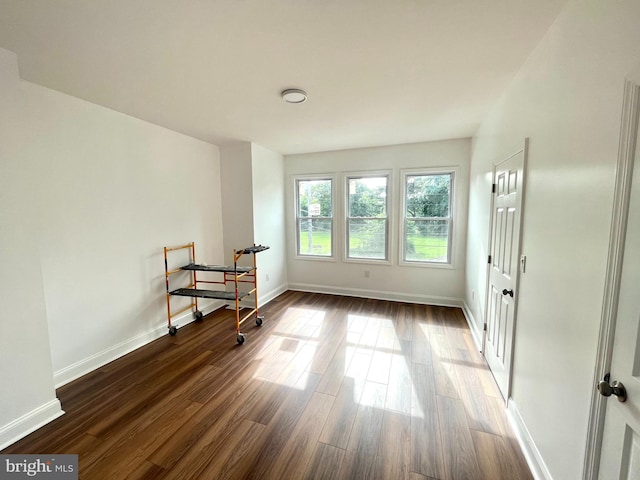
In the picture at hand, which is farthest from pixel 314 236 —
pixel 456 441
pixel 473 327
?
pixel 456 441

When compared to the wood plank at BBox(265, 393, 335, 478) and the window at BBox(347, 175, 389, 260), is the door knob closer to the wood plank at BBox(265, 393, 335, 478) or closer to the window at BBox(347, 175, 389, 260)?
the wood plank at BBox(265, 393, 335, 478)

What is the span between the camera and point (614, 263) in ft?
3.12

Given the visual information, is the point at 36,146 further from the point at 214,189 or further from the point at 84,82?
the point at 214,189

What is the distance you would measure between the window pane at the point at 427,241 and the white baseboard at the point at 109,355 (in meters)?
3.55

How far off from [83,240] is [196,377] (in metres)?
1.65

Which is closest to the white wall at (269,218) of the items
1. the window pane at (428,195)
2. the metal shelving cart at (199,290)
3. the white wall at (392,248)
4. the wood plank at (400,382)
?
the white wall at (392,248)

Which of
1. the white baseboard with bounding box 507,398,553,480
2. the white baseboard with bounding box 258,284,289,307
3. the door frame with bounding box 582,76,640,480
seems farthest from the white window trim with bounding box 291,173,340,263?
the door frame with bounding box 582,76,640,480

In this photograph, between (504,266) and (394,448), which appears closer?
(394,448)

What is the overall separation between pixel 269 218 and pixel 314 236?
3.14 ft

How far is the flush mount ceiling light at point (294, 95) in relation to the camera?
88.6 inches

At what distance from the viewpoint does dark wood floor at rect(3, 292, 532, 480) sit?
1561 mm

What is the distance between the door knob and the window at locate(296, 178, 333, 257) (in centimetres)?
393

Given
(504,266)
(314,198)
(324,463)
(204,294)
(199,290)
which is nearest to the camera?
(324,463)

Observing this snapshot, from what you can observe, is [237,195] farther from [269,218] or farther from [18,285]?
[18,285]
